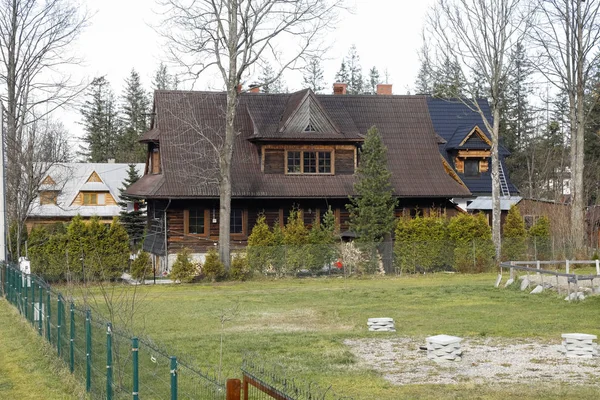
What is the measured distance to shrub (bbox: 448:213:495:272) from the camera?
37.3 metres

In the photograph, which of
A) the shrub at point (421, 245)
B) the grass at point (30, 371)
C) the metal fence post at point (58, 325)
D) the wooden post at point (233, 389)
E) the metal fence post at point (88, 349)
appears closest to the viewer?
the wooden post at point (233, 389)

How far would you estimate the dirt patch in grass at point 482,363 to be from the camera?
14336mm

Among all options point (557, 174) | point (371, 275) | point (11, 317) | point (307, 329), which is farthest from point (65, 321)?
point (557, 174)

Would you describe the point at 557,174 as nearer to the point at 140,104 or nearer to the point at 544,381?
the point at 140,104

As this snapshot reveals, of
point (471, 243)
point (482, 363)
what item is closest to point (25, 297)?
point (482, 363)

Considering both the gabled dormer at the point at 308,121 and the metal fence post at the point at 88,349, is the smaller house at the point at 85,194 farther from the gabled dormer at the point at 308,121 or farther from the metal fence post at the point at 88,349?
the metal fence post at the point at 88,349

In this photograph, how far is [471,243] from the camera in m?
37.4

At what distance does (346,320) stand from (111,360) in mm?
12052

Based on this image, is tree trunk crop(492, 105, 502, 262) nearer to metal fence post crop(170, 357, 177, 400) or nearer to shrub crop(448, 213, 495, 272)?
shrub crop(448, 213, 495, 272)

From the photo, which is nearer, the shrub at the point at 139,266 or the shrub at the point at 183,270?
the shrub at the point at 139,266

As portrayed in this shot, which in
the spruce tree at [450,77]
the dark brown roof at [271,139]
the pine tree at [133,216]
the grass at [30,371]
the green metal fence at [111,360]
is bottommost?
the grass at [30,371]

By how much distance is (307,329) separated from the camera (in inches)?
819

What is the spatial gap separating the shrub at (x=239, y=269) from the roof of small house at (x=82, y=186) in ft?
97.3

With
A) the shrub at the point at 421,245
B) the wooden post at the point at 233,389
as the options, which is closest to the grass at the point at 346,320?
the shrub at the point at 421,245
